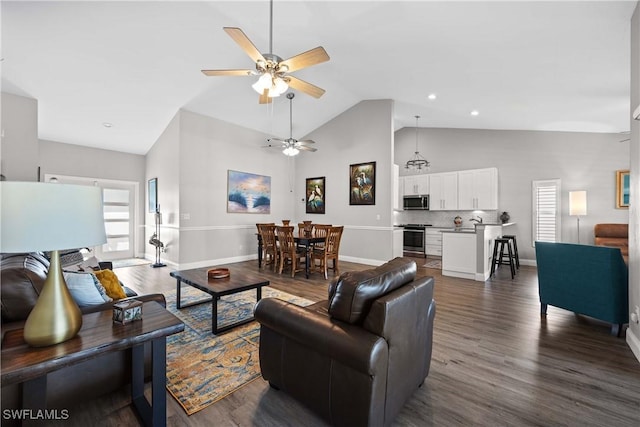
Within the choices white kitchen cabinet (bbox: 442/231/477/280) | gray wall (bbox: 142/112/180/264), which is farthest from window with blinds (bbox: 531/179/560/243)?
gray wall (bbox: 142/112/180/264)

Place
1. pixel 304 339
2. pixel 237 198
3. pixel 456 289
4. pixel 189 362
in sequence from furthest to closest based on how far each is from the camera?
pixel 237 198 < pixel 456 289 < pixel 189 362 < pixel 304 339

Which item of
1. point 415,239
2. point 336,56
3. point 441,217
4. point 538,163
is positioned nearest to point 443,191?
point 441,217

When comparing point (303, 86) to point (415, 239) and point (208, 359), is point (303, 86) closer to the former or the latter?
point (208, 359)

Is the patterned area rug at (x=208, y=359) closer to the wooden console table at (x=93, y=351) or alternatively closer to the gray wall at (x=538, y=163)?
the wooden console table at (x=93, y=351)

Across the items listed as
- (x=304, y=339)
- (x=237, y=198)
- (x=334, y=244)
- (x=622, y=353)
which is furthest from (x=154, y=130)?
(x=622, y=353)

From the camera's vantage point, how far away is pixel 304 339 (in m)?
1.52

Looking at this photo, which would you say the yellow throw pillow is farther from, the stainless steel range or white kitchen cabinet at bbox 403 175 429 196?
white kitchen cabinet at bbox 403 175 429 196

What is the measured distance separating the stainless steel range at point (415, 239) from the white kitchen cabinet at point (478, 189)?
Result: 1.22 meters

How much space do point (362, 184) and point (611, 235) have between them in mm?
5071

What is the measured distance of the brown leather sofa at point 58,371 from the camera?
148 cm

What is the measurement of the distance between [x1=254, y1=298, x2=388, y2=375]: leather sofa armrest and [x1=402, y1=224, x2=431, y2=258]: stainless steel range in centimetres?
675

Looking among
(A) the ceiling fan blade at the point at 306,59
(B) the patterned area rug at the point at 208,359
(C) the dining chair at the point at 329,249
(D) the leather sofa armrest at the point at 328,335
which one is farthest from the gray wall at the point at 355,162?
(D) the leather sofa armrest at the point at 328,335

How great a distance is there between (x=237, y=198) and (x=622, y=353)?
648cm

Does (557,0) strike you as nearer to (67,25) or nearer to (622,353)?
(622,353)
